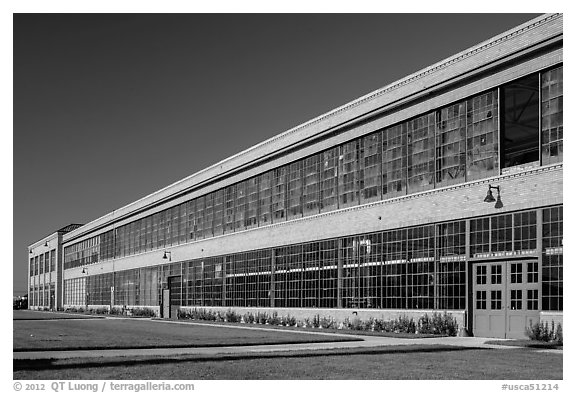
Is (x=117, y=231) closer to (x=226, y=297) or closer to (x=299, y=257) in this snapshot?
(x=226, y=297)

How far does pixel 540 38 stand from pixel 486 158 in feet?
17.3

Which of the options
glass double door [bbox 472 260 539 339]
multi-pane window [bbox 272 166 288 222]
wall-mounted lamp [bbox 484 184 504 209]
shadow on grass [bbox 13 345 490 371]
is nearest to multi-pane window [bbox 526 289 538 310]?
glass double door [bbox 472 260 539 339]

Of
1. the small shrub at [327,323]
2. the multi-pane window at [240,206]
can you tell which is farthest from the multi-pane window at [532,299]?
the multi-pane window at [240,206]

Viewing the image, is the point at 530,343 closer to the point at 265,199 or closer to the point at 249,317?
the point at 249,317

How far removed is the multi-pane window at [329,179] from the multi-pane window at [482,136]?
1147 cm

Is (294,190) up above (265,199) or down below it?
above

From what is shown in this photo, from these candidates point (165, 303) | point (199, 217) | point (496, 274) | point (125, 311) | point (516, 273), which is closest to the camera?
point (516, 273)

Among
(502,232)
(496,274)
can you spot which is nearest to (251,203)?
(496,274)

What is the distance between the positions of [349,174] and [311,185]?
15.5 feet

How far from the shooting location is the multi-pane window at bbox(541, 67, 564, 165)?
28156mm

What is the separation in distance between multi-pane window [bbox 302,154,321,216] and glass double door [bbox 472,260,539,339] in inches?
581

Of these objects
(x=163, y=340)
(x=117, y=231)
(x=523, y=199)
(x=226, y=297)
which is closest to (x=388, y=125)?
(x=523, y=199)

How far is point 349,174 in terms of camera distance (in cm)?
4175

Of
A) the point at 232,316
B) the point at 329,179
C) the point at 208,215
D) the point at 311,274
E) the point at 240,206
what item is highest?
the point at 329,179
